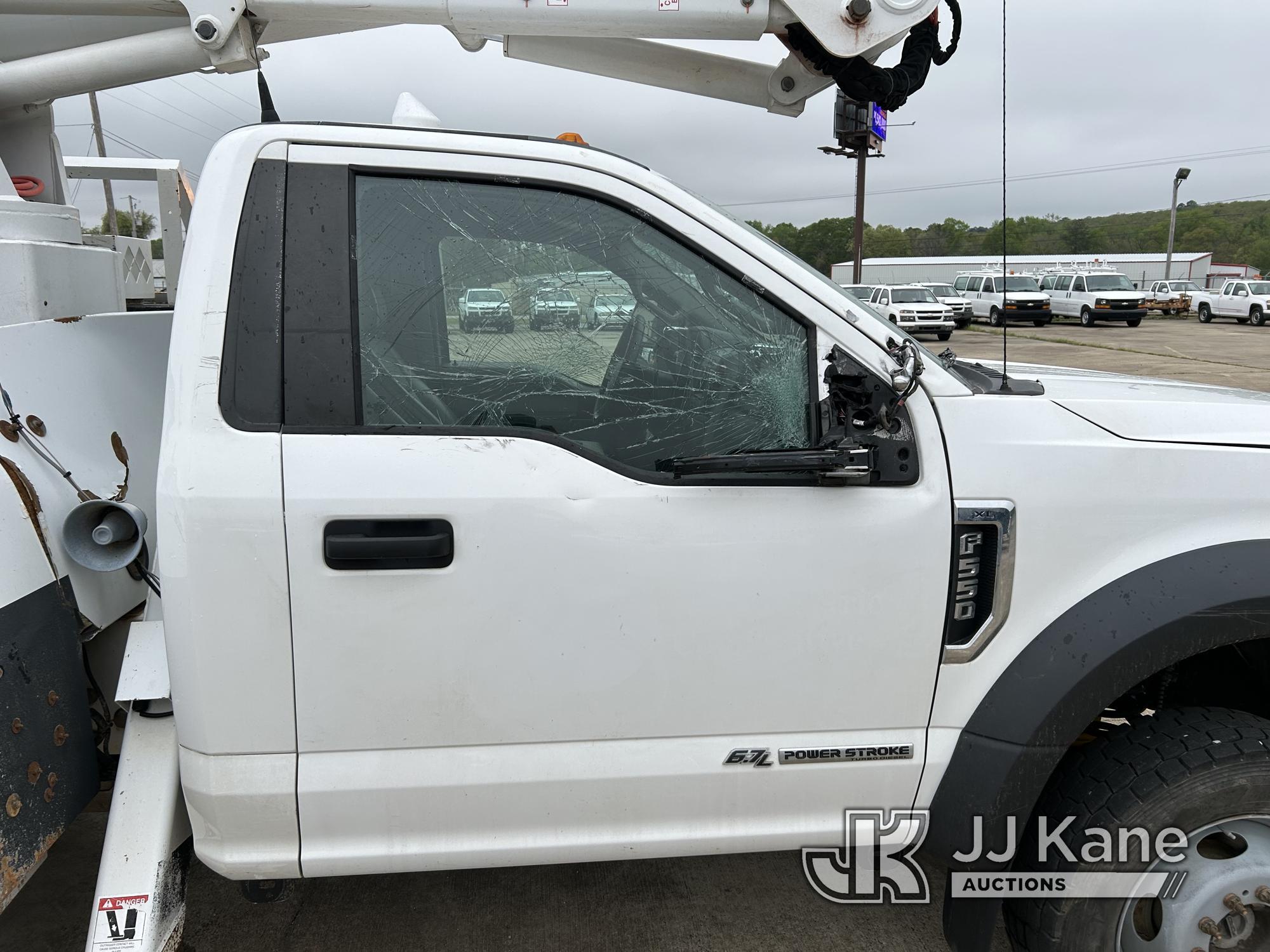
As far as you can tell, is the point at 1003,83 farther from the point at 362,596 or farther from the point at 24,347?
the point at 24,347

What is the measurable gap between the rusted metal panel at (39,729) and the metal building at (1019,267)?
53.7m

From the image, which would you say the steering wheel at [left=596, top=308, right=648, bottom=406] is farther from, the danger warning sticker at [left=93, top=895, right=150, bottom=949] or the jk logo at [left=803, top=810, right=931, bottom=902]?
the danger warning sticker at [left=93, top=895, right=150, bottom=949]

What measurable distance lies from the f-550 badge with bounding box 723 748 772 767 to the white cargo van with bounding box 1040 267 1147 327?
114 feet

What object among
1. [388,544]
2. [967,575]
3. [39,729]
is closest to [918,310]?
[967,575]

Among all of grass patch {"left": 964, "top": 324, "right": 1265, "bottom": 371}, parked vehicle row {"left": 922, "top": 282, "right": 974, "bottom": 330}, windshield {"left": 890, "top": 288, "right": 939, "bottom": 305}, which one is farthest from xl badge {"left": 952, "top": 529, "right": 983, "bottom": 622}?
parked vehicle row {"left": 922, "top": 282, "right": 974, "bottom": 330}

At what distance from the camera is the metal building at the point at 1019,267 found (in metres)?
55.5

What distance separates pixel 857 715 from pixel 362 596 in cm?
108

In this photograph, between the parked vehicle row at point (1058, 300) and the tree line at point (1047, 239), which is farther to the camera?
the tree line at point (1047, 239)

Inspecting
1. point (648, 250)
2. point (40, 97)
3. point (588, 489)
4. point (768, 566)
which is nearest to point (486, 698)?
point (588, 489)

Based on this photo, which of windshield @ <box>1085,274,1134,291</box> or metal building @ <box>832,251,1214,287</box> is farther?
metal building @ <box>832,251,1214,287</box>

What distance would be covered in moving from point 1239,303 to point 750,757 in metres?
39.9

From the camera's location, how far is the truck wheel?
2016 mm

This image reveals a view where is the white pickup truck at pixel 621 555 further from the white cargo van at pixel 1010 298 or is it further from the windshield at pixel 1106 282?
the windshield at pixel 1106 282

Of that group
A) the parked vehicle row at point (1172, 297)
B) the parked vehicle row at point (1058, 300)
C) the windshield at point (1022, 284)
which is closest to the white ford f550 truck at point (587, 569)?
the parked vehicle row at point (1058, 300)
